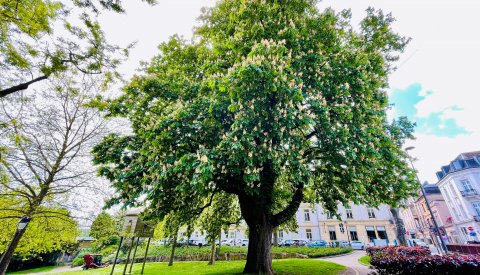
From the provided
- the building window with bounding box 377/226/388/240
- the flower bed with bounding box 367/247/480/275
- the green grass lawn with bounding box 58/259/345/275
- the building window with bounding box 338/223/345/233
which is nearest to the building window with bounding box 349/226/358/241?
the building window with bounding box 338/223/345/233

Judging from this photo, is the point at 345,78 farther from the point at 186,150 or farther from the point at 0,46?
the point at 0,46

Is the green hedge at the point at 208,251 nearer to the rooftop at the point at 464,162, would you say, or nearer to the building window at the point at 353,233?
the building window at the point at 353,233

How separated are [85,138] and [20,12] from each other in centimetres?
949

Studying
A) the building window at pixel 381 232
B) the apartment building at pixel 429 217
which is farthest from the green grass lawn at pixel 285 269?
the apartment building at pixel 429 217

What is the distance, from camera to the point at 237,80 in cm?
781

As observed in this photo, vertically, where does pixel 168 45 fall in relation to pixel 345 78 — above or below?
above

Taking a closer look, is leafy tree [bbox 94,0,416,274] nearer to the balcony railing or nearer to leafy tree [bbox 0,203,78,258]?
leafy tree [bbox 0,203,78,258]

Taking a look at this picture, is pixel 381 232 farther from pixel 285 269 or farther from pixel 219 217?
pixel 219 217

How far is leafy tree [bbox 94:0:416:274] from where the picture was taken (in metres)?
7.99

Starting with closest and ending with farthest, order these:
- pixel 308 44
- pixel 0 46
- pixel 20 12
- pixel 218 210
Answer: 1. pixel 20 12
2. pixel 0 46
3. pixel 308 44
4. pixel 218 210

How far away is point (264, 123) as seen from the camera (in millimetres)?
8539

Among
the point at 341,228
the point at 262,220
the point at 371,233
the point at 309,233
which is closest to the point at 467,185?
the point at 371,233

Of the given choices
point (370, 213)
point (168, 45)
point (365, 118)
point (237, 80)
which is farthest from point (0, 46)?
point (370, 213)

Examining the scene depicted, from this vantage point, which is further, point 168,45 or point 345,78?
point 168,45
